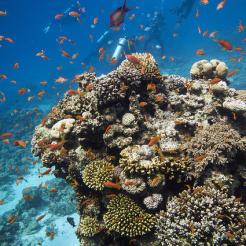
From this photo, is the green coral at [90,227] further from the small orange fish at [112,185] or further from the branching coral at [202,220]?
the branching coral at [202,220]

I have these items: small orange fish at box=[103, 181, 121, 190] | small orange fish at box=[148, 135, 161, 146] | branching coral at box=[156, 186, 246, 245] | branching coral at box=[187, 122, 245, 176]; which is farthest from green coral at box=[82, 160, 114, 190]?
branching coral at box=[187, 122, 245, 176]

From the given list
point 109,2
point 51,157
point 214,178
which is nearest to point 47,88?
point 51,157

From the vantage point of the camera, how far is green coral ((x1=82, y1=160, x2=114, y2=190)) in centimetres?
567

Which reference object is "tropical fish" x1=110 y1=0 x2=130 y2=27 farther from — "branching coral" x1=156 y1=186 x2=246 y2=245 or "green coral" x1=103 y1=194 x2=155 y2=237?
"branching coral" x1=156 y1=186 x2=246 y2=245

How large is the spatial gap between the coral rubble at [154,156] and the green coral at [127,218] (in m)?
0.02

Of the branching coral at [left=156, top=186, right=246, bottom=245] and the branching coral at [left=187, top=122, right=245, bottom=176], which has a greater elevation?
the branching coral at [left=187, top=122, right=245, bottom=176]

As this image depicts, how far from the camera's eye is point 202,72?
7879 mm

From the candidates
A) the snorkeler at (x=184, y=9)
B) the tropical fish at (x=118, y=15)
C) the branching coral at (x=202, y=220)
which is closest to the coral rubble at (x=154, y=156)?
the branching coral at (x=202, y=220)

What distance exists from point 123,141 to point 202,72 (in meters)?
3.66

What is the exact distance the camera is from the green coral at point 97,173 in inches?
223

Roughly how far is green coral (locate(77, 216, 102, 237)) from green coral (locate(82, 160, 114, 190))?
814 millimetres

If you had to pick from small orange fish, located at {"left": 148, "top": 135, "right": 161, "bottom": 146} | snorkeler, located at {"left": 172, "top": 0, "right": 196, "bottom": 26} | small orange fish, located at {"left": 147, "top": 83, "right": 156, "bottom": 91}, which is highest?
snorkeler, located at {"left": 172, "top": 0, "right": 196, "bottom": 26}

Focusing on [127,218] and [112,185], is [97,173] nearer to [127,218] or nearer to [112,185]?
[112,185]

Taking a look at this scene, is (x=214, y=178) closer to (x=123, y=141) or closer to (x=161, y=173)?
(x=161, y=173)
